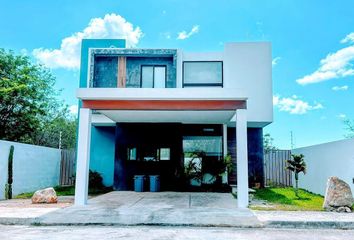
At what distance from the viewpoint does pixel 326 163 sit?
→ 13562 mm

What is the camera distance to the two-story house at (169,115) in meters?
15.2

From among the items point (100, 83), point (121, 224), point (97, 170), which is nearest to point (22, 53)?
point (100, 83)

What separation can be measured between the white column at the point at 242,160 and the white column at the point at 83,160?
4997 millimetres

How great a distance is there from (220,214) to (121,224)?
2.77 m

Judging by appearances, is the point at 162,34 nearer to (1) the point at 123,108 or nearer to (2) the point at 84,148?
(1) the point at 123,108

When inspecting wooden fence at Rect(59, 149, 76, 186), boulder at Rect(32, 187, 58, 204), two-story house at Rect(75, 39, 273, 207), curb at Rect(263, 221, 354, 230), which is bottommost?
curb at Rect(263, 221, 354, 230)

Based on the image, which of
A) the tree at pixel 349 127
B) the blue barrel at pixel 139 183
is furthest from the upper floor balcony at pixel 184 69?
the tree at pixel 349 127

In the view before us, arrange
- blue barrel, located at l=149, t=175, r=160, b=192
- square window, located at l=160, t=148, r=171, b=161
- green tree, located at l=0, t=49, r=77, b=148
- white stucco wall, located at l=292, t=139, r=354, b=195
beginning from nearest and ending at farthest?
white stucco wall, located at l=292, t=139, r=354, b=195, blue barrel, located at l=149, t=175, r=160, b=192, square window, located at l=160, t=148, r=171, b=161, green tree, located at l=0, t=49, r=77, b=148

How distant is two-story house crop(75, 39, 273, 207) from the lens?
15.2m

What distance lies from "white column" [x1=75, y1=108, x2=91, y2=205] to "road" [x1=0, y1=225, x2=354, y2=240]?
2684mm

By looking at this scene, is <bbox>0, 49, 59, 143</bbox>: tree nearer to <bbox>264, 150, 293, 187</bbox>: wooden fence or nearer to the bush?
the bush

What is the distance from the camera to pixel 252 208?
9891 millimetres

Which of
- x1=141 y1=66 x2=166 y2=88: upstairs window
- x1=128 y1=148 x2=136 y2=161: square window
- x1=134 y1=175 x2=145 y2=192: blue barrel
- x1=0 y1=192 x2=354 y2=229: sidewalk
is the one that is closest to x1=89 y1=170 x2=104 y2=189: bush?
x1=128 y1=148 x2=136 y2=161: square window

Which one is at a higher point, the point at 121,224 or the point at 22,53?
the point at 22,53
